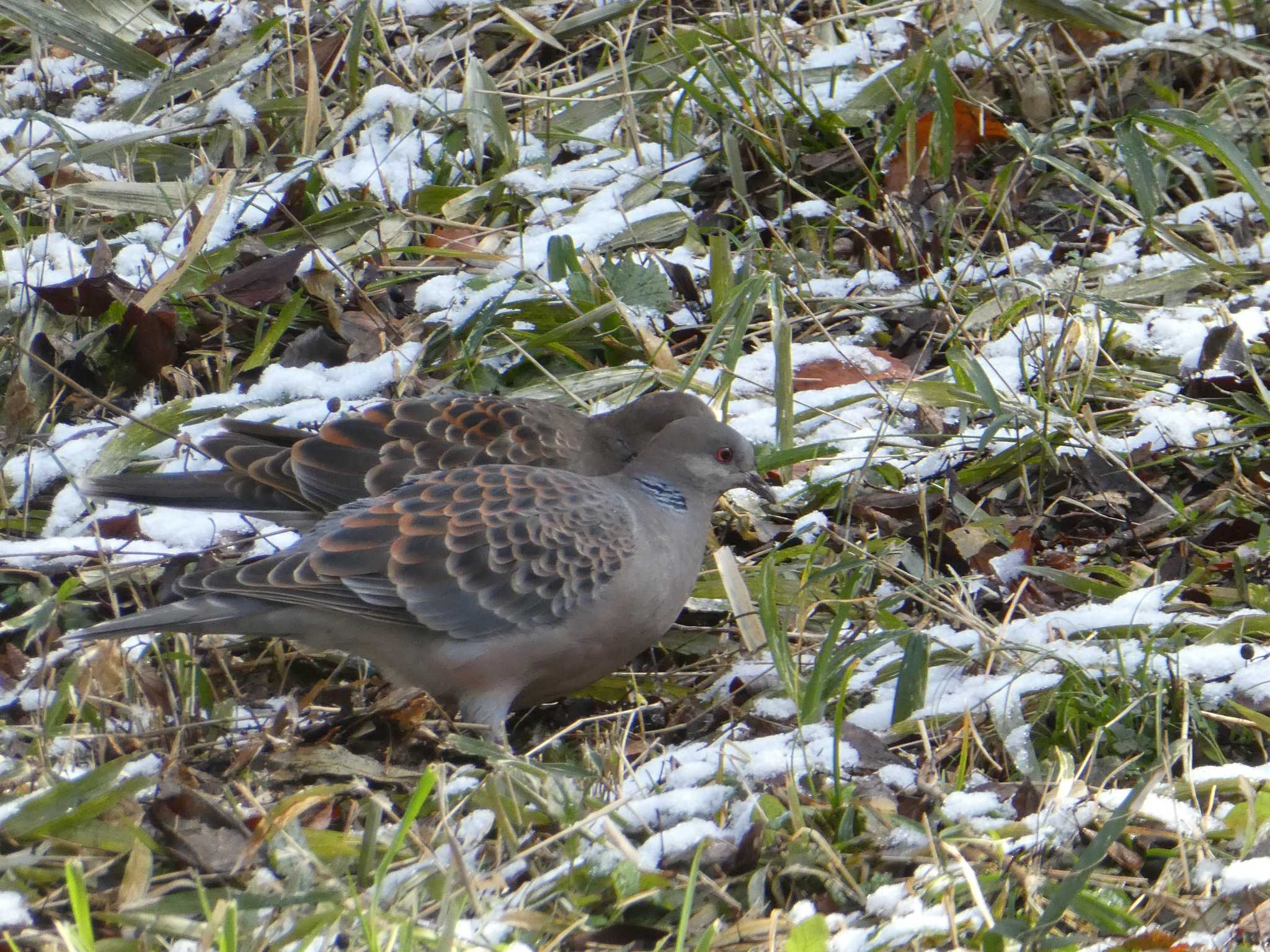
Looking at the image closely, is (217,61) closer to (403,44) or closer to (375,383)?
(403,44)

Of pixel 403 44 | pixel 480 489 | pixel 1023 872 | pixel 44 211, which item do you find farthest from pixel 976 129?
pixel 1023 872

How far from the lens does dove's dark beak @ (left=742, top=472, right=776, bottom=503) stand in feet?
13.1

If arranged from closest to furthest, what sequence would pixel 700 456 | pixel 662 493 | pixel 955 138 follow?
pixel 662 493
pixel 700 456
pixel 955 138

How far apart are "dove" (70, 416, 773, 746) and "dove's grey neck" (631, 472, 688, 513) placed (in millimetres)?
135

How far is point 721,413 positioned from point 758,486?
734 millimetres

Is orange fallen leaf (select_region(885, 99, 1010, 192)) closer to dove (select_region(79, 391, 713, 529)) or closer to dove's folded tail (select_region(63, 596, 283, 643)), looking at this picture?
dove (select_region(79, 391, 713, 529))

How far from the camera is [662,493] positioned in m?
3.85

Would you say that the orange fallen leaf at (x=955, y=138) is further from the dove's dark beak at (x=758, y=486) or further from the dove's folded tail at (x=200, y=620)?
the dove's folded tail at (x=200, y=620)

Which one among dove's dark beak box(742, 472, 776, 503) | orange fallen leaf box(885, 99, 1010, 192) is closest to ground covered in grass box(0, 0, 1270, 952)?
orange fallen leaf box(885, 99, 1010, 192)

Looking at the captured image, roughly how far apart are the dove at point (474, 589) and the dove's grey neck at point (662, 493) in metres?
0.14

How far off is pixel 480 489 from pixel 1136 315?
214 centimetres

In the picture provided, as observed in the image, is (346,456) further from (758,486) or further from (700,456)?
(758,486)

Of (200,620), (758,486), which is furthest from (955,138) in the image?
(200,620)

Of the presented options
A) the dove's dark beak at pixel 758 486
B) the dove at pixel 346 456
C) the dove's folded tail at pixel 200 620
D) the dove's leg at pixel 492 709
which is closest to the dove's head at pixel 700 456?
the dove's dark beak at pixel 758 486
